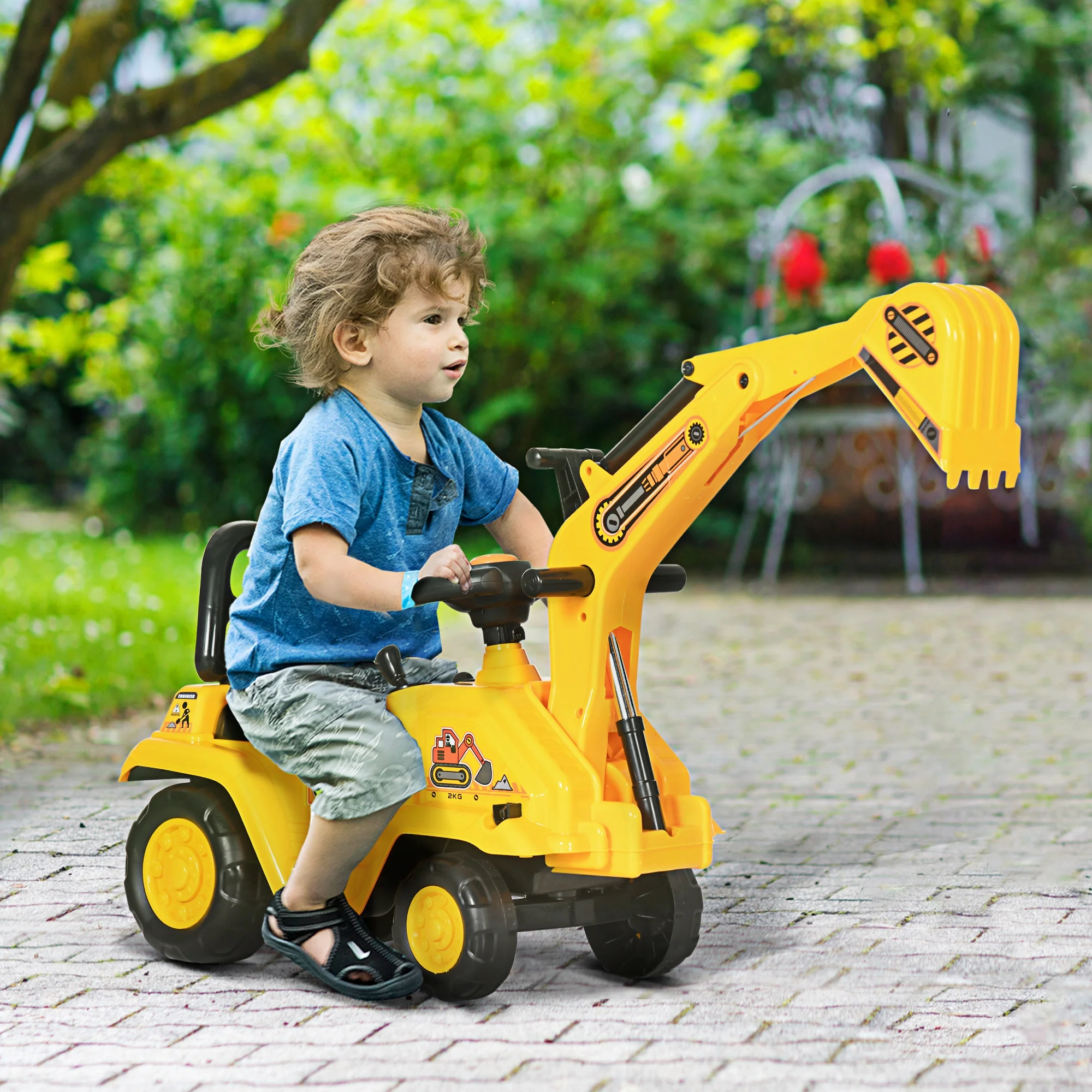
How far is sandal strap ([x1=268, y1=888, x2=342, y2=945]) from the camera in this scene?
2.87 metres

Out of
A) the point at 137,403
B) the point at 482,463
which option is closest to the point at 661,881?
the point at 482,463

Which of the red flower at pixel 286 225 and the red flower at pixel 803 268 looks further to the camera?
the red flower at pixel 286 225

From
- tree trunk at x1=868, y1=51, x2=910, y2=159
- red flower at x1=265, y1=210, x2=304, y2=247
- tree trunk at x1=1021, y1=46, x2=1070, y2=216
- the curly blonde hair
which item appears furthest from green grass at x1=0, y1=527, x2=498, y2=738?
tree trunk at x1=1021, y1=46, x2=1070, y2=216

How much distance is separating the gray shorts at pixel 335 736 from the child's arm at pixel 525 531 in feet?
1.47

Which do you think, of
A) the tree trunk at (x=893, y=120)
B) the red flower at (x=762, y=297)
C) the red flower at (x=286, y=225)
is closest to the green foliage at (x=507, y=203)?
the red flower at (x=286, y=225)

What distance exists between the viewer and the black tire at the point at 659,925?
2.88 meters

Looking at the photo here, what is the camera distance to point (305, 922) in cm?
288

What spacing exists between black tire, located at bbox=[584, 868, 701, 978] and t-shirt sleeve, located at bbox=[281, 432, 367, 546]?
85cm

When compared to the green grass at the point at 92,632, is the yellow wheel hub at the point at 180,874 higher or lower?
lower

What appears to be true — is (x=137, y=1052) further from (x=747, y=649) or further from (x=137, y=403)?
(x=137, y=403)

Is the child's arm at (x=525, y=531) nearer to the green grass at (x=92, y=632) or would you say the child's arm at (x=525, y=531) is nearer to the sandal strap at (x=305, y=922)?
the sandal strap at (x=305, y=922)

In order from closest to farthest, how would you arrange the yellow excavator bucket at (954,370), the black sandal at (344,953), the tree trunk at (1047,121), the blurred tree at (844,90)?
the yellow excavator bucket at (954,370), the black sandal at (344,953), the blurred tree at (844,90), the tree trunk at (1047,121)

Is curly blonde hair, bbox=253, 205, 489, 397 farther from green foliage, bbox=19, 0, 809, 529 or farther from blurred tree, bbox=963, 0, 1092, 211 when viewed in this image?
blurred tree, bbox=963, 0, 1092, 211

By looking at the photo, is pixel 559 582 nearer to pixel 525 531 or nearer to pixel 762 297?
pixel 525 531
